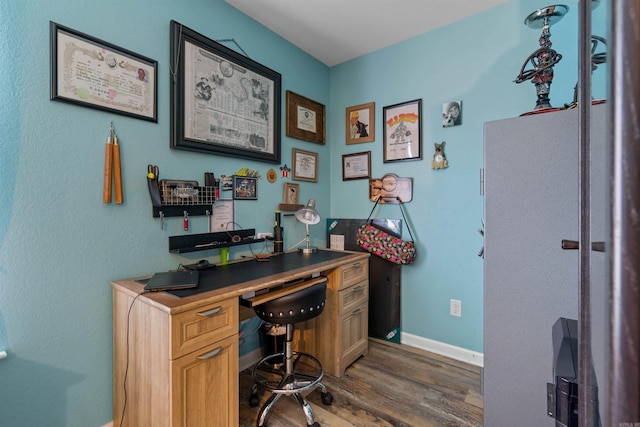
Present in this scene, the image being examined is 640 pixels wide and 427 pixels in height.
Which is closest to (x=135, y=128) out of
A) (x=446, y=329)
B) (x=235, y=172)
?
(x=235, y=172)

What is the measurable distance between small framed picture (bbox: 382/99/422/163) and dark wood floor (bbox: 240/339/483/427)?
1.63 m

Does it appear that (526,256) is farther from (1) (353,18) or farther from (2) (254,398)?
(1) (353,18)

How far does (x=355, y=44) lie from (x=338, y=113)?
608mm

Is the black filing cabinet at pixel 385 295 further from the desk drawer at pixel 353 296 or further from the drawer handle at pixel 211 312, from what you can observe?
the drawer handle at pixel 211 312

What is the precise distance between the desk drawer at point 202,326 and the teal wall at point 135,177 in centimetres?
60

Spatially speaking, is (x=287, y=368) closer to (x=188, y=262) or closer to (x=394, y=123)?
(x=188, y=262)

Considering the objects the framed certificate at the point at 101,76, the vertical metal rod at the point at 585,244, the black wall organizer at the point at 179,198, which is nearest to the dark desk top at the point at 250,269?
the black wall organizer at the point at 179,198

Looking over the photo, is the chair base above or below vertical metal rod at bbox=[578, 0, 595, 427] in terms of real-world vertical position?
below

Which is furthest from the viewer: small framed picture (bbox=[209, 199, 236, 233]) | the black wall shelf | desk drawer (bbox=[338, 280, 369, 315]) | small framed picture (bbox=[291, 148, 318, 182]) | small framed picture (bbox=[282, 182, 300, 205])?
small framed picture (bbox=[291, 148, 318, 182])

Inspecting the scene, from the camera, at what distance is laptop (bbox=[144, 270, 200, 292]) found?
4.05 feet

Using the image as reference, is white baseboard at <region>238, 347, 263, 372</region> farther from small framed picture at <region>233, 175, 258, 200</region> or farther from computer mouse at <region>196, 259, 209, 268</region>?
small framed picture at <region>233, 175, 258, 200</region>

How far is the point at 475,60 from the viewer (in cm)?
210

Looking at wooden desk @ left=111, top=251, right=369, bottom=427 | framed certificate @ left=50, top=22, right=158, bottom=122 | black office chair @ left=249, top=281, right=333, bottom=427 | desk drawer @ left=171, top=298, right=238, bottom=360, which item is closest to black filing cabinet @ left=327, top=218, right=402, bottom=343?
black office chair @ left=249, top=281, right=333, bottom=427

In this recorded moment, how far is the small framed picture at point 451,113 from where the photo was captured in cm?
215
